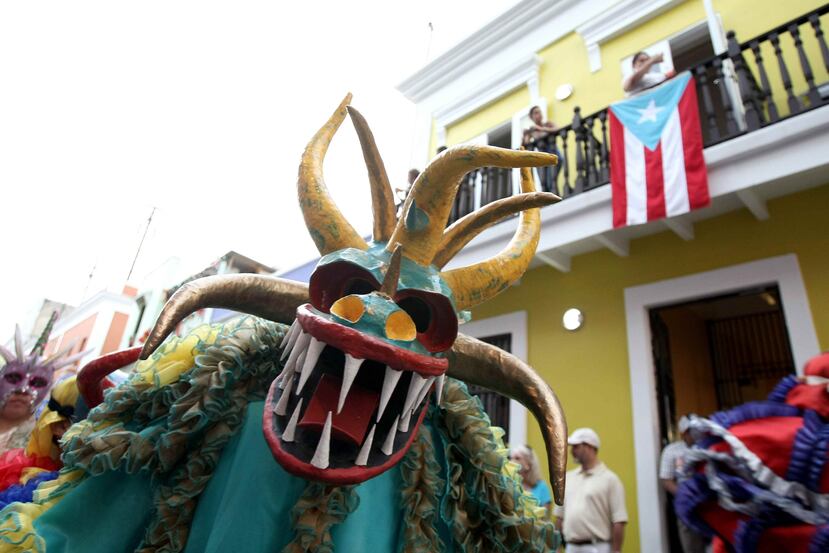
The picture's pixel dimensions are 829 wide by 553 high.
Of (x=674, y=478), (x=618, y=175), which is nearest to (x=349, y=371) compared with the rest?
(x=674, y=478)

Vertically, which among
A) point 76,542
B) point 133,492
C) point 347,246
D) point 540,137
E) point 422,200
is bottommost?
point 76,542

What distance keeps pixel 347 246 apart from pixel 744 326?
704 cm

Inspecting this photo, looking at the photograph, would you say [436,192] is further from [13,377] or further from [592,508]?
[592,508]

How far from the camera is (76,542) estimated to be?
1.03 meters

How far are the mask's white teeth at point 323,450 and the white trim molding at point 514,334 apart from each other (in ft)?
12.6

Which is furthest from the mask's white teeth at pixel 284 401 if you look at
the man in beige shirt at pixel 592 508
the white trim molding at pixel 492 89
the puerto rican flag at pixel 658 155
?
the white trim molding at pixel 492 89

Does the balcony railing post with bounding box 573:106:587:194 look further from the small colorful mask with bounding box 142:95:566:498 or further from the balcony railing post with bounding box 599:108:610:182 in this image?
the small colorful mask with bounding box 142:95:566:498

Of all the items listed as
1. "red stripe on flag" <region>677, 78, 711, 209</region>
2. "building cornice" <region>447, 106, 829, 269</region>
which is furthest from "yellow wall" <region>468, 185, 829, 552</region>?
"red stripe on flag" <region>677, 78, 711, 209</region>

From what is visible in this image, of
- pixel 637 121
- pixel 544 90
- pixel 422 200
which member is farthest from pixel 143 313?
pixel 422 200

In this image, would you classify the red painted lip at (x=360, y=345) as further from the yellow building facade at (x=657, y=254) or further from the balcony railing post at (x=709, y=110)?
the balcony railing post at (x=709, y=110)

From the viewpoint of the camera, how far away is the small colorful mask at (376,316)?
953 mm

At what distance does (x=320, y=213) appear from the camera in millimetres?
1268

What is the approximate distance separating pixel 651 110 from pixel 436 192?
3922mm

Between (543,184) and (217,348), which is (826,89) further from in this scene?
(217,348)
